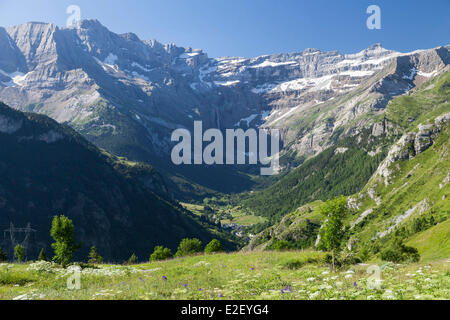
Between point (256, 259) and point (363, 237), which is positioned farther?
point (363, 237)

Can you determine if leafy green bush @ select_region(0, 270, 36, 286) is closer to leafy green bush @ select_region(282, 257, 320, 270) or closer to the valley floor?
the valley floor

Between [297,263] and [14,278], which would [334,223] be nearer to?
[297,263]

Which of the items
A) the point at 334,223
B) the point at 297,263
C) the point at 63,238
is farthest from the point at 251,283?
the point at 63,238

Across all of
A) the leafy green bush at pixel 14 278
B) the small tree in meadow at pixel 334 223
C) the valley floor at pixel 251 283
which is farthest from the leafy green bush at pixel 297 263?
the leafy green bush at pixel 14 278

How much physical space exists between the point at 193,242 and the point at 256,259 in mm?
85516

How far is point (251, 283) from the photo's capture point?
18.0 m

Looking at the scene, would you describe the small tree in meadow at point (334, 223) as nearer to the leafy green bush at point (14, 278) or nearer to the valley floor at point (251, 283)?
the valley floor at point (251, 283)

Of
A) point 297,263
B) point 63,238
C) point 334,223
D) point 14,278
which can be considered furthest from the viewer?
point 63,238
